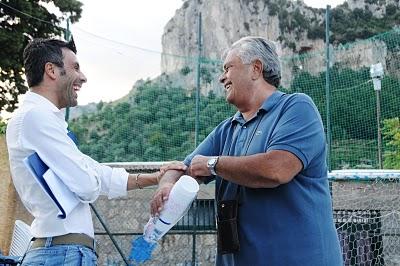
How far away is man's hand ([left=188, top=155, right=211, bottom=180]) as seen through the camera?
2091mm

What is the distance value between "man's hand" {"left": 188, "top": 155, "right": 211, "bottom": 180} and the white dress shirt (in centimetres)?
39

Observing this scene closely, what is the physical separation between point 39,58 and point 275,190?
1025mm

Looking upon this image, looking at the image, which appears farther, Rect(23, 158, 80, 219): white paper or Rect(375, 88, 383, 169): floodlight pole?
Rect(375, 88, 383, 169): floodlight pole

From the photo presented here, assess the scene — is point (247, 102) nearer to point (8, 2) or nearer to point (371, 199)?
point (371, 199)

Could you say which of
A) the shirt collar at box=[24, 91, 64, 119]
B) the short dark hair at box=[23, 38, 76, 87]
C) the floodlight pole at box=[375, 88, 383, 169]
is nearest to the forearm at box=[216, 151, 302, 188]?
the shirt collar at box=[24, 91, 64, 119]

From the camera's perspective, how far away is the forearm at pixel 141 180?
8.23ft

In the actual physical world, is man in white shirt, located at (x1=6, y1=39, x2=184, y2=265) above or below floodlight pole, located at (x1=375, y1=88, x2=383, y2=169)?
below

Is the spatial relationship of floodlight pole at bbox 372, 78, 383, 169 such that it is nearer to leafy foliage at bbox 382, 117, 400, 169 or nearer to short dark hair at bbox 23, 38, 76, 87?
leafy foliage at bbox 382, 117, 400, 169

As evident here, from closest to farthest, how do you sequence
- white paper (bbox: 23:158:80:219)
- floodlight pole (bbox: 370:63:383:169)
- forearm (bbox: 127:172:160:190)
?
white paper (bbox: 23:158:80:219) < forearm (bbox: 127:172:160:190) < floodlight pole (bbox: 370:63:383:169)

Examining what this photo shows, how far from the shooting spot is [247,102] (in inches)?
90.4

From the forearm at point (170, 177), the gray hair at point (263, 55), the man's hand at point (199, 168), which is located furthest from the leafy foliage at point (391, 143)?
the man's hand at point (199, 168)

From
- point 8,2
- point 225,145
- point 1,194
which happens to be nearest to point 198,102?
point 1,194

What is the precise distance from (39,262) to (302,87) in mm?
9253

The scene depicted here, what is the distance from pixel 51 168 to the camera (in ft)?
6.15
